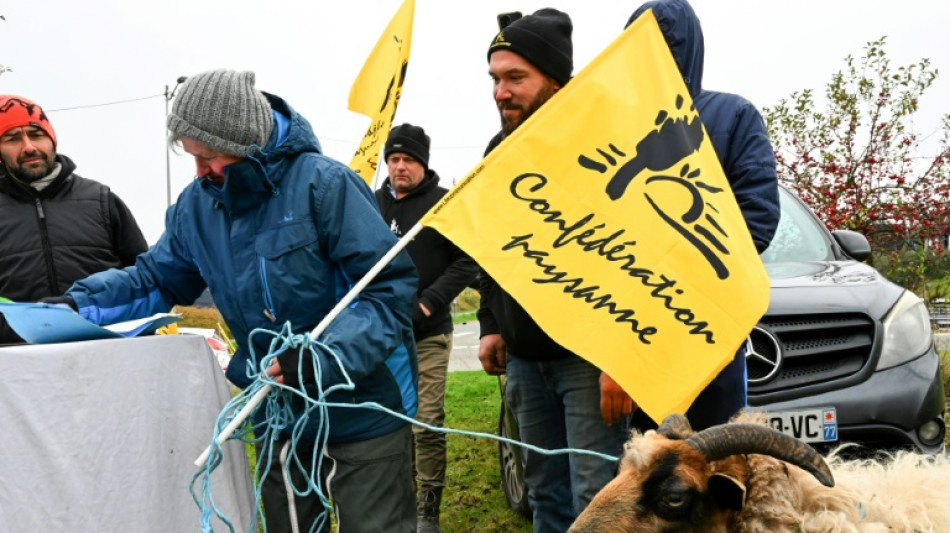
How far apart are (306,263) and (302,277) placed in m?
0.05

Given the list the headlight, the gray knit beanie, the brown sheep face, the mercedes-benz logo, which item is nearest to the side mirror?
the headlight

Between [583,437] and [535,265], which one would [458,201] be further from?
[583,437]

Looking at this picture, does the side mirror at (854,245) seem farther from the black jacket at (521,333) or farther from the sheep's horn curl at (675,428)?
the sheep's horn curl at (675,428)

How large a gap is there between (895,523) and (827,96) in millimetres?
8809

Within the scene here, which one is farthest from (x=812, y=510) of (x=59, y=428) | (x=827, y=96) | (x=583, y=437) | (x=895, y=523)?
(x=827, y=96)

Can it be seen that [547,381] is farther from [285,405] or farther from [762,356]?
[762,356]

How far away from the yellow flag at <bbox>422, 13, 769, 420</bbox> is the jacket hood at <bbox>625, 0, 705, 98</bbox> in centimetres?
43

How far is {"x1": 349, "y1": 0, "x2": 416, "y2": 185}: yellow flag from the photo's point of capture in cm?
536

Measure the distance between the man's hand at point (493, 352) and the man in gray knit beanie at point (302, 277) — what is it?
0.85 metres

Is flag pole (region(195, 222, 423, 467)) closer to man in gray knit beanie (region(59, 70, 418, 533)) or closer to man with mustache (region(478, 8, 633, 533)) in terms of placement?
man in gray knit beanie (region(59, 70, 418, 533))

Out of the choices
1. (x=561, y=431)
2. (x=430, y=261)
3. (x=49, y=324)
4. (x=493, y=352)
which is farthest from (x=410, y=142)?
(x=49, y=324)

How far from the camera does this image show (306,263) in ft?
9.39

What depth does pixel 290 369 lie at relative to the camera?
257cm

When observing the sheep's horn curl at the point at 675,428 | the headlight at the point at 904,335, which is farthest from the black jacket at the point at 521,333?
the headlight at the point at 904,335
